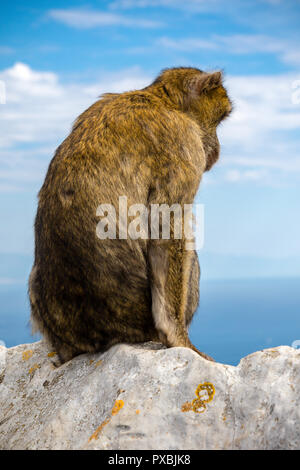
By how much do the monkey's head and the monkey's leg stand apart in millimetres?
1304

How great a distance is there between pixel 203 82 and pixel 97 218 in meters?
1.82

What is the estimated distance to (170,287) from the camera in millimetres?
4129

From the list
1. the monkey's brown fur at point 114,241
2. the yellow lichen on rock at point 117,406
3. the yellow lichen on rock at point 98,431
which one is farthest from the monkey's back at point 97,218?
the yellow lichen on rock at point 98,431

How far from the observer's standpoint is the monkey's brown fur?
393 centimetres

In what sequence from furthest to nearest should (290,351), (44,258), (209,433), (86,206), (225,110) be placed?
1. (225,110)
2. (44,258)
3. (86,206)
4. (290,351)
5. (209,433)

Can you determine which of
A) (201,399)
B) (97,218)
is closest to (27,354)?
(97,218)

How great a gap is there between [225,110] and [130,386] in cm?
275

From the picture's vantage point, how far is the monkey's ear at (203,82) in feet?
15.8

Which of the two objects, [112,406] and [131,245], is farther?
[131,245]

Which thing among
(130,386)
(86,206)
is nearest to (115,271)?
(86,206)

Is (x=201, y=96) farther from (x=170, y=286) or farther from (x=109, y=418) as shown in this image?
(x=109, y=418)

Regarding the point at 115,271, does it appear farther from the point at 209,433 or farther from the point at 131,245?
the point at 209,433

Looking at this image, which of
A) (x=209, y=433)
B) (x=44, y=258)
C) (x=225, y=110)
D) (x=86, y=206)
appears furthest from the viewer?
(x=225, y=110)
